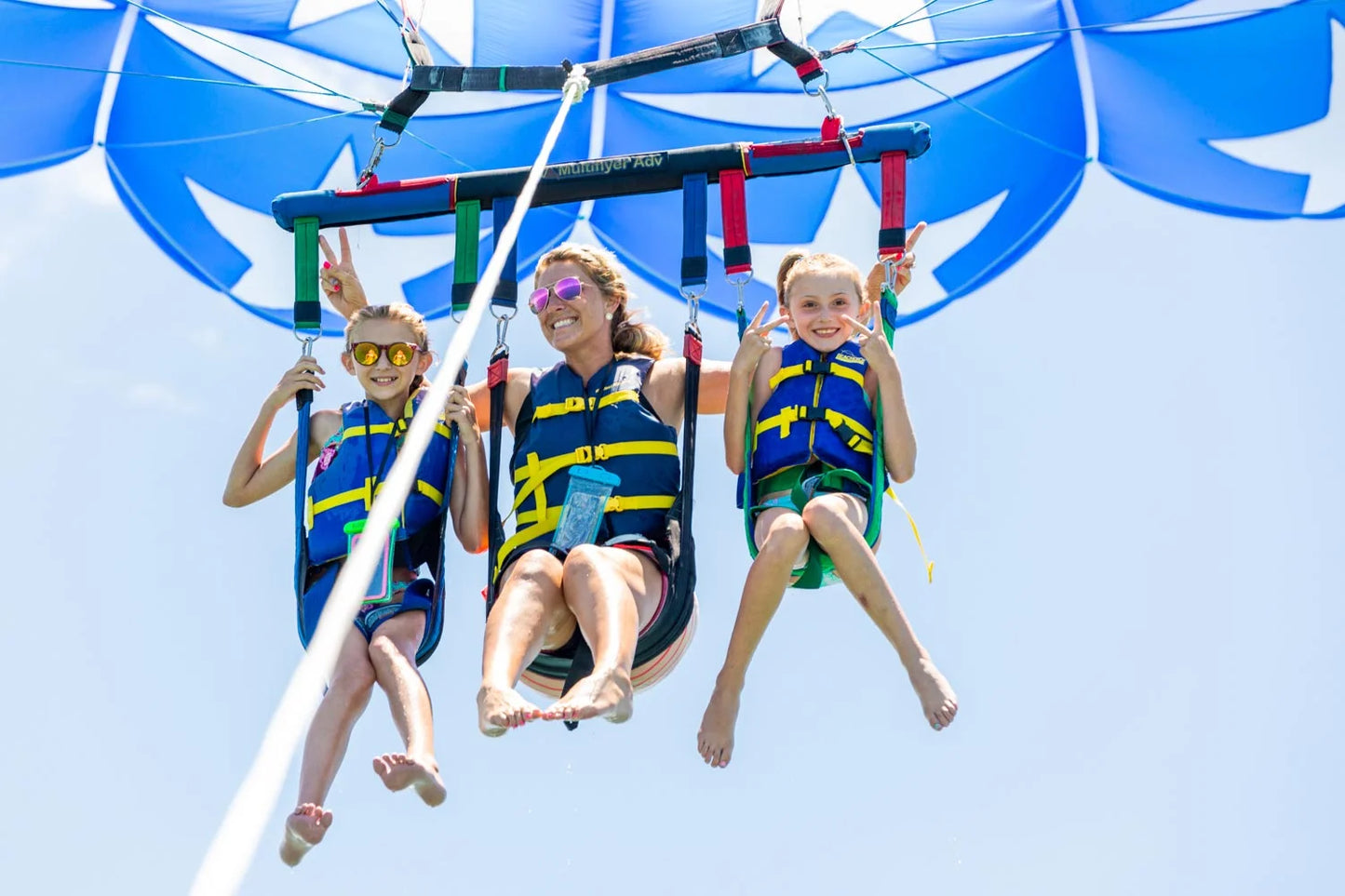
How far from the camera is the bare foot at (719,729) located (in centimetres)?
397

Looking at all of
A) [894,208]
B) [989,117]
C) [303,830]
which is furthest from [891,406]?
[989,117]

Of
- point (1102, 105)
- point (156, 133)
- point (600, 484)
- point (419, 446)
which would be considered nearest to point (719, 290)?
point (1102, 105)

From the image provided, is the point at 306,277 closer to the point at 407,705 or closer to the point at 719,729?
the point at 407,705

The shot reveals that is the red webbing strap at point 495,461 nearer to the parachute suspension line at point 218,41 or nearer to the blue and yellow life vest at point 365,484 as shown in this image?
the blue and yellow life vest at point 365,484

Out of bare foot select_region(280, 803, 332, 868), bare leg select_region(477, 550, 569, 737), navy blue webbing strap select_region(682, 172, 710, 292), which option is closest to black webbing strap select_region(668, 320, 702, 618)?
navy blue webbing strap select_region(682, 172, 710, 292)

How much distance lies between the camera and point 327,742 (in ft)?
12.7

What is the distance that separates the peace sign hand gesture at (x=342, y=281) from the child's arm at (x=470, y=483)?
82 cm

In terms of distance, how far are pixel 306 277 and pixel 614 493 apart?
1.09 meters

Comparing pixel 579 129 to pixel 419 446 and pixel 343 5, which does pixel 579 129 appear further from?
pixel 419 446

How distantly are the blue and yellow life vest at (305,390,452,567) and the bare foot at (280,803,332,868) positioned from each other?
0.81 meters

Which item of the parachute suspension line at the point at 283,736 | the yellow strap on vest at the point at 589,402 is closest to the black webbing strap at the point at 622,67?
the yellow strap on vest at the point at 589,402

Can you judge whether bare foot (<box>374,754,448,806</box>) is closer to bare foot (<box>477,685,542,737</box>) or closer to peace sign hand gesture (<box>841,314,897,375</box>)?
bare foot (<box>477,685,542,737</box>)

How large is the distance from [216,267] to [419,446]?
14.1 feet

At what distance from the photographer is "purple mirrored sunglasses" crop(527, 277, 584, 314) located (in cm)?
439
